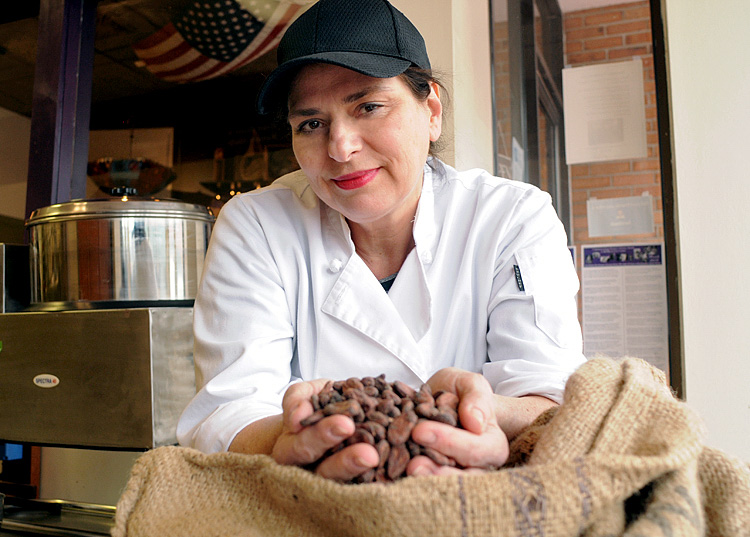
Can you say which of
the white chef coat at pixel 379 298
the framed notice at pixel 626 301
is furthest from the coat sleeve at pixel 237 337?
the framed notice at pixel 626 301

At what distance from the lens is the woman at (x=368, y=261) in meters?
1.13

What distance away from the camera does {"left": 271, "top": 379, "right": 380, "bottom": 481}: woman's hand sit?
26.1 inches

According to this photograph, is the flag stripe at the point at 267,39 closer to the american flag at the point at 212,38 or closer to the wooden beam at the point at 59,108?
the american flag at the point at 212,38

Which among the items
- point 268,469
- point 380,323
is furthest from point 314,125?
point 268,469

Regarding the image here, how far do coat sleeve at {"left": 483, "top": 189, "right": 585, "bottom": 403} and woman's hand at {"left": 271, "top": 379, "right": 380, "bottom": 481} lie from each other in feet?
1.49

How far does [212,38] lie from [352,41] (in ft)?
7.13

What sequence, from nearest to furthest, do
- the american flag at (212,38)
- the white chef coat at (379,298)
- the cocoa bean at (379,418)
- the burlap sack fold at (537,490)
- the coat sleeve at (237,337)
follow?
the burlap sack fold at (537,490) < the cocoa bean at (379,418) < the coat sleeve at (237,337) < the white chef coat at (379,298) < the american flag at (212,38)

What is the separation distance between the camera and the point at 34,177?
2.73m

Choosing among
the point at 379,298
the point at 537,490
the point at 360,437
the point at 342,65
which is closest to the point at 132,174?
the point at 379,298

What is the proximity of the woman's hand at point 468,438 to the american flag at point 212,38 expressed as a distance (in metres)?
2.40

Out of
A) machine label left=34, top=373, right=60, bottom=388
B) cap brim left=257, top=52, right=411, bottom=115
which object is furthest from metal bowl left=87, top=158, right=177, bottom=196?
cap brim left=257, top=52, right=411, bottom=115

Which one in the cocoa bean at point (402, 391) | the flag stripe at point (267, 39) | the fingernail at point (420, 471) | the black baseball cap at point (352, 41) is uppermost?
the flag stripe at point (267, 39)

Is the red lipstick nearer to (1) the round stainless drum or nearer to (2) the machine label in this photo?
(1) the round stainless drum

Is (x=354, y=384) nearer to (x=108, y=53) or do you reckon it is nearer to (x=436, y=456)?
(x=436, y=456)
